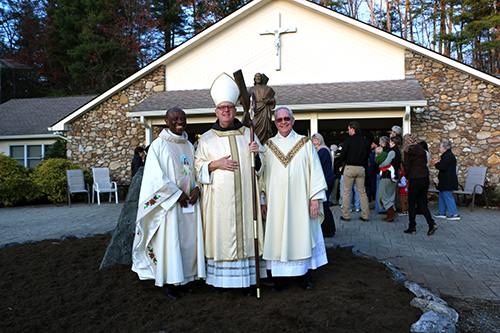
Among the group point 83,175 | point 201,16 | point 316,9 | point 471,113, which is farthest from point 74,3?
point 471,113

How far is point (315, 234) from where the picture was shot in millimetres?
4188

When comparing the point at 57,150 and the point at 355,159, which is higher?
the point at 57,150

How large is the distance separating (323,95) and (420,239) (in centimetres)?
621

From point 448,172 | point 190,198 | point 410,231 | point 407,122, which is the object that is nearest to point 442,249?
point 410,231

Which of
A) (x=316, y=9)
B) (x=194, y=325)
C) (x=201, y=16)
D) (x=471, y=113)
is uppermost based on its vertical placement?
(x=201, y=16)

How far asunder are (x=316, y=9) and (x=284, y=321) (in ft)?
37.4

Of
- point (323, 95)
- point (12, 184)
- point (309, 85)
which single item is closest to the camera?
point (323, 95)

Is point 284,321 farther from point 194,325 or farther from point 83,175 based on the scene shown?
point 83,175

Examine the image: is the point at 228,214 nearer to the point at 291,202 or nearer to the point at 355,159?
the point at 291,202

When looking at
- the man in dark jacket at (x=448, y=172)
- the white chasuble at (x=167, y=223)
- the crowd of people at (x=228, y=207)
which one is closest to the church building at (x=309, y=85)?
the man in dark jacket at (x=448, y=172)

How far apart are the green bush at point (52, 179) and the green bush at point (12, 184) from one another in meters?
0.32

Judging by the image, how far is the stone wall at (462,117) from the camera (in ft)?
38.4

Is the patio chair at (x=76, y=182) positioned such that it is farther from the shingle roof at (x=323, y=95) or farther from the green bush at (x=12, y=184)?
the shingle roof at (x=323, y=95)

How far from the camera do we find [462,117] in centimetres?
1190
